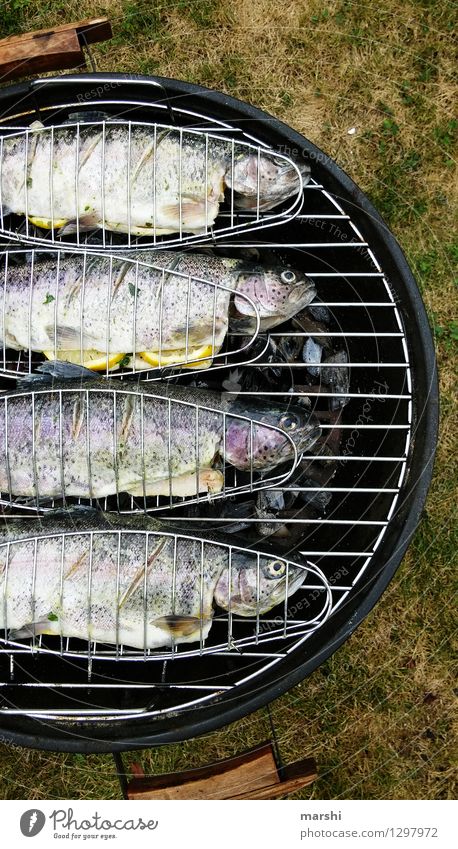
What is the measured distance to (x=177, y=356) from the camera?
10.5 ft

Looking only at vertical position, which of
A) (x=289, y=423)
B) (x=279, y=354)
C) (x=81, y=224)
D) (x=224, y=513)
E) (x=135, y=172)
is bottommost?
(x=224, y=513)

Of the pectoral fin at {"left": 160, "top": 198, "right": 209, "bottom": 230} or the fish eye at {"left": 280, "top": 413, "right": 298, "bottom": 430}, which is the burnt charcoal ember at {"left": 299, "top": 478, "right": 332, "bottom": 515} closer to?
the fish eye at {"left": 280, "top": 413, "right": 298, "bottom": 430}

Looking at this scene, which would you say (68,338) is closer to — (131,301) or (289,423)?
(131,301)

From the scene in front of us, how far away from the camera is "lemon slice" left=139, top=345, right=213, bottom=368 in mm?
3203

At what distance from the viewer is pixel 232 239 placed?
3.42 meters

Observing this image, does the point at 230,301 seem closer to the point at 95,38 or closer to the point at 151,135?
the point at 151,135

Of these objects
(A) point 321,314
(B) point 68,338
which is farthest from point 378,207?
(B) point 68,338

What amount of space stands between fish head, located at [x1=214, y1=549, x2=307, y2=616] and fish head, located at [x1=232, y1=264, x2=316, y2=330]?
104cm

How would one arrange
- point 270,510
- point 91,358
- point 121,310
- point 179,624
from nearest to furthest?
point 179,624 < point 121,310 < point 91,358 < point 270,510

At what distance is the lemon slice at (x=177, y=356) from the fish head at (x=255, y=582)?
853 mm

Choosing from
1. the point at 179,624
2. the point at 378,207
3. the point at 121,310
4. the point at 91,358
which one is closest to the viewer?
the point at 179,624

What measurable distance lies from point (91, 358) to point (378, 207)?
6.31 feet

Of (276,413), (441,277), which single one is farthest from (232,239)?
(441,277)

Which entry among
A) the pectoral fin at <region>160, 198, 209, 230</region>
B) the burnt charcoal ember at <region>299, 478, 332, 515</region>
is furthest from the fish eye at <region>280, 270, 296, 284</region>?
the burnt charcoal ember at <region>299, 478, 332, 515</region>
